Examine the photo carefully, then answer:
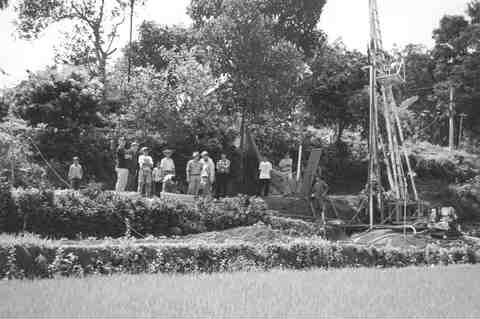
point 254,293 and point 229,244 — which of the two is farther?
point 229,244

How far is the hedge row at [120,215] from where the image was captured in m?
14.5

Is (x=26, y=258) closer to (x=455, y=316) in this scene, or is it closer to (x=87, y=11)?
(x=455, y=316)

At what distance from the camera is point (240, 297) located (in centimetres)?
845

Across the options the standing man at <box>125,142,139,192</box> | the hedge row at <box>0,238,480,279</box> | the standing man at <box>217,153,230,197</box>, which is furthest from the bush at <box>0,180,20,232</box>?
the standing man at <box>217,153,230,197</box>

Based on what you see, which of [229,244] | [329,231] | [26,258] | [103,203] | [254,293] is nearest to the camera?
[254,293]

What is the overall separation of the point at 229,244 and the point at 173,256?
56.6 inches

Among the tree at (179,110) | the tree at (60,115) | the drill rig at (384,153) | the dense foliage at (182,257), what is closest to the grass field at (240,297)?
the dense foliage at (182,257)

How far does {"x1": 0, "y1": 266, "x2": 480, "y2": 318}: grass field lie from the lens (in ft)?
24.0

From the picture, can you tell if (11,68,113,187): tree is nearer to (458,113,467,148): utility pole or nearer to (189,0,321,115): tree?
(189,0,321,115): tree

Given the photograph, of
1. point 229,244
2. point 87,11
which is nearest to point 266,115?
point 87,11

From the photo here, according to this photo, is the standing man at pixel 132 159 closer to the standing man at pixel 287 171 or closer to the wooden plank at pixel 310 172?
the standing man at pixel 287 171

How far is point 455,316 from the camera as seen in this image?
26.6ft

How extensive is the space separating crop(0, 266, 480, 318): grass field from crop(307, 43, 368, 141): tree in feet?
72.5

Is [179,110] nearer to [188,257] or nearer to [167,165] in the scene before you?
[167,165]
